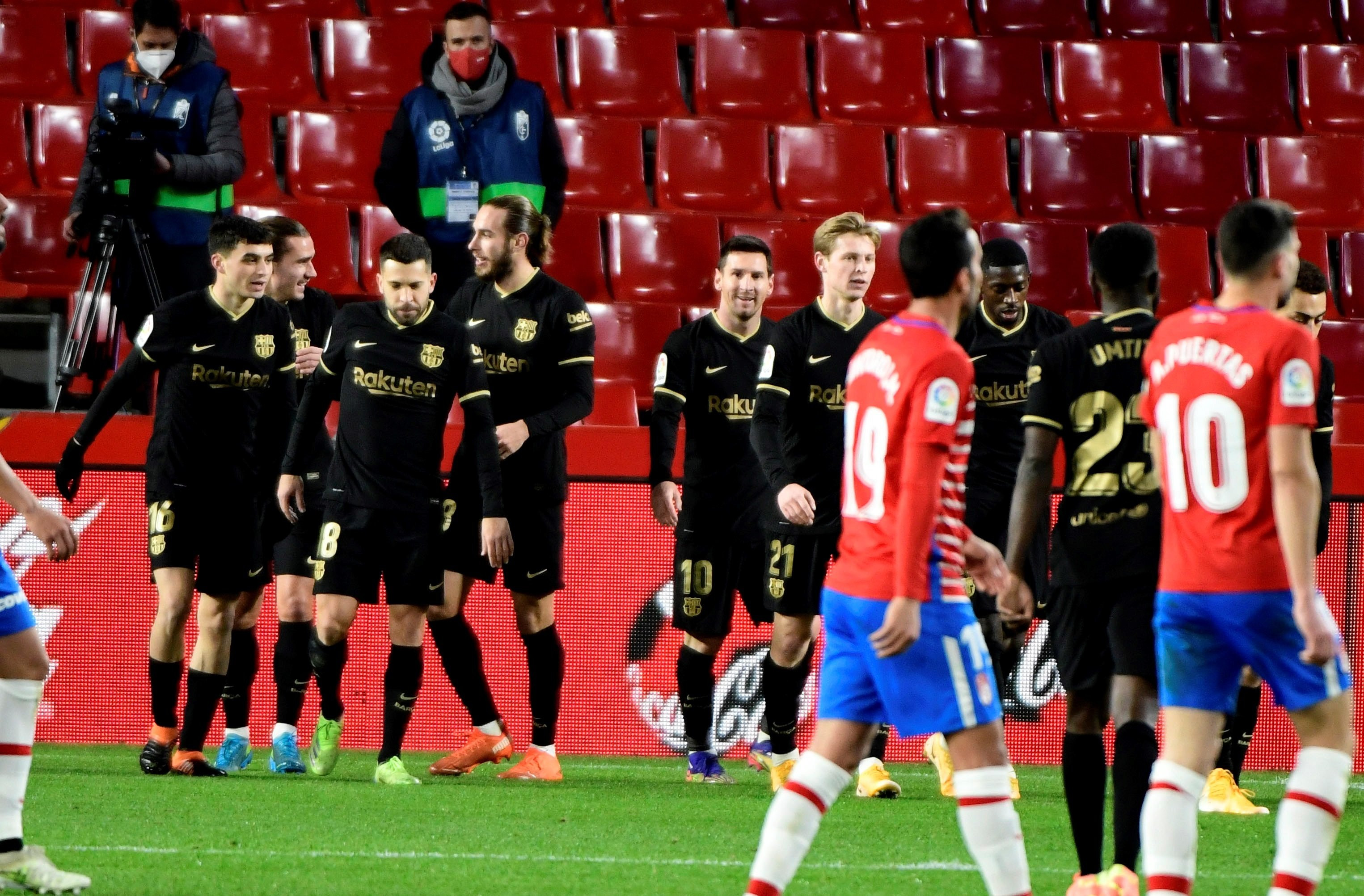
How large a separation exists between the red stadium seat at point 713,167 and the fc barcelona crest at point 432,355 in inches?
165

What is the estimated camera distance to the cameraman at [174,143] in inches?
328

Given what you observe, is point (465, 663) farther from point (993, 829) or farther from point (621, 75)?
point (621, 75)

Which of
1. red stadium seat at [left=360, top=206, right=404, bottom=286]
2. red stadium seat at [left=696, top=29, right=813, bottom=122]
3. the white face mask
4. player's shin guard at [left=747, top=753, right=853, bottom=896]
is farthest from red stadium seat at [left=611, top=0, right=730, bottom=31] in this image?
player's shin guard at [left=747, top=753, right=853, bottom=896]

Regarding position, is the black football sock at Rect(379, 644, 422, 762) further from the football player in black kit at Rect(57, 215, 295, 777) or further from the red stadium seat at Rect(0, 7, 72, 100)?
the red stadium seat at Rect(0, 7, 72, 100)

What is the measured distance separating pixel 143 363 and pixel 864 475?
12.9ft

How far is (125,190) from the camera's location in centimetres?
841

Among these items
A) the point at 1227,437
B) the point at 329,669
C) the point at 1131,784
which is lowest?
the point at 329,669

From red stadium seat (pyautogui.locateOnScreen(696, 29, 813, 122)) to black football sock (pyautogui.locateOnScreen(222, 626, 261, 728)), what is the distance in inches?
202

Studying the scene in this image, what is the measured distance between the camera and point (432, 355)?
259 inches

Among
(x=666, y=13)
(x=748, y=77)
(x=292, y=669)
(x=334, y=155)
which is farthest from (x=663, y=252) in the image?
(x=292, y=669)

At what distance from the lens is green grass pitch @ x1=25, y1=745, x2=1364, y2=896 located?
4422 mm

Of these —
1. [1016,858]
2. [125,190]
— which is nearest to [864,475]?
[1016,858]

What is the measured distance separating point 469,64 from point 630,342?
1593mm

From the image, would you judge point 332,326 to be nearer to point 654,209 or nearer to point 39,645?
point 39,645
